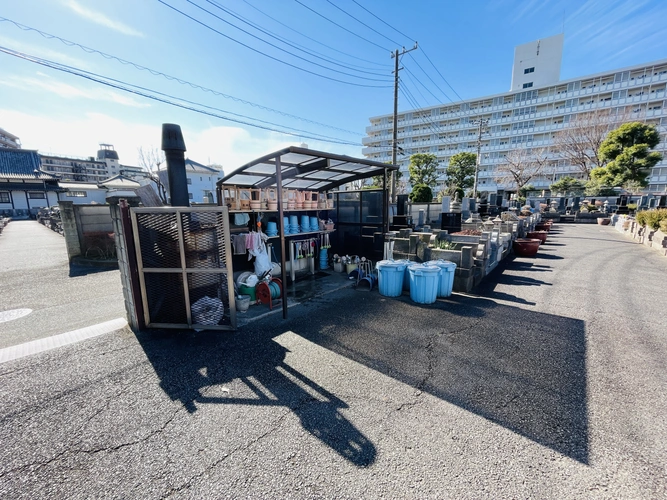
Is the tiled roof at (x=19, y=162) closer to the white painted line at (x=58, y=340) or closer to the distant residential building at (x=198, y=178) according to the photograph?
the distant residential building at (x=198, y=178)

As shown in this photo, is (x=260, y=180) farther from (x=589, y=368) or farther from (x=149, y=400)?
(x=589, y=368)

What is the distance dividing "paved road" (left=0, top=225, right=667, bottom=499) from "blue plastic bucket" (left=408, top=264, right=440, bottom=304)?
0.71 metres

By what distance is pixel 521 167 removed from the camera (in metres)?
30.6

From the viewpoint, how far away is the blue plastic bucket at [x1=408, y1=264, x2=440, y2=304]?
17.4 feet

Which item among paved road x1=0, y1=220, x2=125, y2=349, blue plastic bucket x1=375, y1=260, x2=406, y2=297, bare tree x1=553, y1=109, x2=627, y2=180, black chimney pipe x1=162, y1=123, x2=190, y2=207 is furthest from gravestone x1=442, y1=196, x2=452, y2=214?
bare tree x1=553, y1=109, x2=627, y2=180

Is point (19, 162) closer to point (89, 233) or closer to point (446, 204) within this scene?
point (89, 233)

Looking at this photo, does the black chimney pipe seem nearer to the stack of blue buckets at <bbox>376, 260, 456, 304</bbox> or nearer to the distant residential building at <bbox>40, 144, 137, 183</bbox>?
the stack of blue buckets at <bbox>376, 260, 456, 304</bbox>

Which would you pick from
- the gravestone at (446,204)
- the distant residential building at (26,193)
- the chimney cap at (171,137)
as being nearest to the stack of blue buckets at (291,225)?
the chimney cap at (171,137)

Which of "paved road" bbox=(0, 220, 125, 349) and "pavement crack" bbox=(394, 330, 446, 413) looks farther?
"paved road" bbox=(0, 220, 125, 349)

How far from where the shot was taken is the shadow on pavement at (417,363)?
251cm

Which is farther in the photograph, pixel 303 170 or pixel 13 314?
pixel 303 170

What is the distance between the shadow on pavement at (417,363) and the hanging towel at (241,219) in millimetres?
2182

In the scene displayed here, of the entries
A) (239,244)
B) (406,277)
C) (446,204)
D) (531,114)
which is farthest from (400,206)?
(531,114)

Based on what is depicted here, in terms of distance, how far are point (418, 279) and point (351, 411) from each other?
327cm
